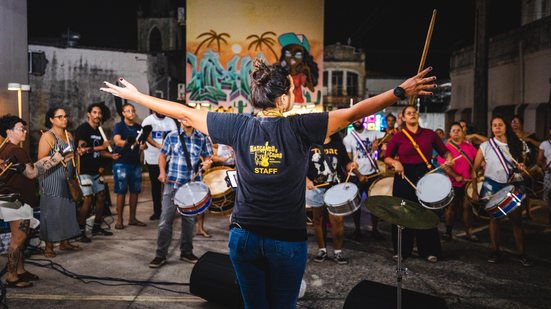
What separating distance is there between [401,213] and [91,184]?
5.73 m

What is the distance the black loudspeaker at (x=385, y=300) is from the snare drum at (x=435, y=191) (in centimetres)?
235

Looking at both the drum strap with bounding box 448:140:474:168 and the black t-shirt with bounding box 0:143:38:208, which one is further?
the drum strap with bounding box 448:140:474:168

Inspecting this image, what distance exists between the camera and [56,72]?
33.0 meters

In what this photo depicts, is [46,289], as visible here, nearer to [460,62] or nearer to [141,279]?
[141,279]

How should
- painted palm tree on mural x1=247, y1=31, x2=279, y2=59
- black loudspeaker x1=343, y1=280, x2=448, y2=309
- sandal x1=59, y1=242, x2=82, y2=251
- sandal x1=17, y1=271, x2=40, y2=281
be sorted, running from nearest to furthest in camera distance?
black loudspeaker x1=343, y1=280, x2=448, y2=309
sandal x1=17, y1=271, x2=40, y2=281
sandal x1=59, y1=242, x2=82, y2=251
painted palm tree on mural x1=247, y1=31, x2=279, y2=59

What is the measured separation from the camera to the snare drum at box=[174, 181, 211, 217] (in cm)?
621

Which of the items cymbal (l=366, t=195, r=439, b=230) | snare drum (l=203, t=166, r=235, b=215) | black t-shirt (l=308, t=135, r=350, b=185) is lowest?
snare drum (l=203, t=166, r=235, b=215)

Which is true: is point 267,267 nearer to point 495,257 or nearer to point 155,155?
point 495,257

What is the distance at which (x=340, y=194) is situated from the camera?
6309 mm

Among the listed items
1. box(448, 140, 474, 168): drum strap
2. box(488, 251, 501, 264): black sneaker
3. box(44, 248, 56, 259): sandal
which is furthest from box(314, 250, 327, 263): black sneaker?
box(44, 248, 56, 259): sandal

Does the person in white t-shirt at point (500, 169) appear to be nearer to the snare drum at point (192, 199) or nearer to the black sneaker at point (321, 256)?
the black sneaker at point (321, 256)

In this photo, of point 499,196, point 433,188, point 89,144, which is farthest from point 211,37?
point 499,196

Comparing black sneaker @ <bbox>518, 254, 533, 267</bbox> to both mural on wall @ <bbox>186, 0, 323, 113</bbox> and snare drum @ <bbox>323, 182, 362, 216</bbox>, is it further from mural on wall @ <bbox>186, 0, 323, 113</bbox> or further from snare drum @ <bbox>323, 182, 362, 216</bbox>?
mural on wall @ <bbox>186, 0, 323, 113</bbox>

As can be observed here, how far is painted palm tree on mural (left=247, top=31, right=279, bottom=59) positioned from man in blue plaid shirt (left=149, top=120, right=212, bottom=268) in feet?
46.0
